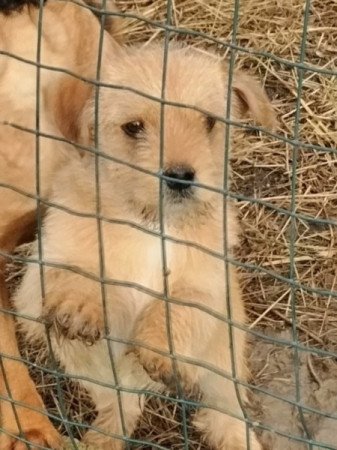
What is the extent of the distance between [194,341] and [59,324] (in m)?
0.41

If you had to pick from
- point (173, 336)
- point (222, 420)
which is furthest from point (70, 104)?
point (222, 420)

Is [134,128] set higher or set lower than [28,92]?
lower

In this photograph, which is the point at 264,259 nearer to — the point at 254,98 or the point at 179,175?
the point at 254,98

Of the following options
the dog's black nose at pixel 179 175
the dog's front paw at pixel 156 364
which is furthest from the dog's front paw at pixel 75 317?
the dog's black nose at pixel 179 175

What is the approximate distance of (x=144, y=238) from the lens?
9.55ft

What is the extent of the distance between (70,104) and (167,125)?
0.29 m

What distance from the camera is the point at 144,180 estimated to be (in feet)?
8.75

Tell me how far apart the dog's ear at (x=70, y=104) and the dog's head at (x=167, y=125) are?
0.02m

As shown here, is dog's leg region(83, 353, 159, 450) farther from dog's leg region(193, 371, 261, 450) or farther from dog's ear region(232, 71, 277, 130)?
dog's ear region(232, 71, 277, 130)

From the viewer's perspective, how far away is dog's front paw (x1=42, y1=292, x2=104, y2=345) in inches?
104

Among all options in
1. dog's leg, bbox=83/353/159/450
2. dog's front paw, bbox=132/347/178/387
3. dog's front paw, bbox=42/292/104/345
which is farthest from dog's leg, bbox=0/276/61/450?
dog's front paw, bbox=132/347/178/387

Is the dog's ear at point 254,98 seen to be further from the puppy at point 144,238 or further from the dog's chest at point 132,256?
the dog's chest at point 132,256

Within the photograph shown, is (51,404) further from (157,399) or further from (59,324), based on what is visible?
(59,324)

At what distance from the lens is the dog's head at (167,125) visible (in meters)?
2.59
